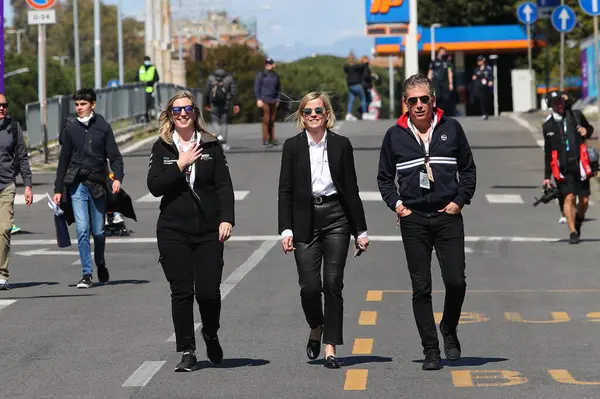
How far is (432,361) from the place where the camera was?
10203mm

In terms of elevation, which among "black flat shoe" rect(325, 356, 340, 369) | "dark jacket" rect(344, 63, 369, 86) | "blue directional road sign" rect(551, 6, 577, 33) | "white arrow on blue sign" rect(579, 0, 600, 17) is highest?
"blue directional road sign" rect(551, 6, 577, 33)

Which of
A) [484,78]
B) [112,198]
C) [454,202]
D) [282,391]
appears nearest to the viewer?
[282,391]

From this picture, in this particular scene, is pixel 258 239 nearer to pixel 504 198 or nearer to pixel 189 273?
pixel 504 198

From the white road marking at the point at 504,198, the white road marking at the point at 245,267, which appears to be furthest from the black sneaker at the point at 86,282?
the white road marking at the point at 504,198

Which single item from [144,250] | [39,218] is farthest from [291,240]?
[39,218]

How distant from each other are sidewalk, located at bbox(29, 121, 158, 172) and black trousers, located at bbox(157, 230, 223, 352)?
21776 mm

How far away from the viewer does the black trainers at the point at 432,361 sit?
33.4 feet

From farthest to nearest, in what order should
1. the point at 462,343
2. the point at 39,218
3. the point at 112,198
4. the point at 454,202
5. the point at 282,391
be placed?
the point at 39,218 → the point at 112,198 → the point at 462,343 → the point at 454,202 → the point at 282,391

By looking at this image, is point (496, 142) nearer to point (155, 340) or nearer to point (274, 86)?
point (274, 86)

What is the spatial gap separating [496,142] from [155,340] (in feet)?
85.0

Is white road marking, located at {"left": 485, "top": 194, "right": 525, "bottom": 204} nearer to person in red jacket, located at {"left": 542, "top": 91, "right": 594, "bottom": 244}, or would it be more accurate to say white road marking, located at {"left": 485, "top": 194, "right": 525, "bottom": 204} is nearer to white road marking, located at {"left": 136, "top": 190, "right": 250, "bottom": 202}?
white road marking, located at {"left": 136, "top": 190, "right": 250, "bottom": 202}

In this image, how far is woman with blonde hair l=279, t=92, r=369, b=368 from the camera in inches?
404

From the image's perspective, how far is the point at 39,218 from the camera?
24297 mm

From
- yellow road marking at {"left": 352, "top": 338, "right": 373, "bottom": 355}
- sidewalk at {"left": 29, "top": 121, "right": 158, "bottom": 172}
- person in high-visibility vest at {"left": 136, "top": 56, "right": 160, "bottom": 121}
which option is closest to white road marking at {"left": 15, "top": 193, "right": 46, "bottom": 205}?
sidewalk at {"left": 29, "top": 121, "right": 158, "bottom": 172}
